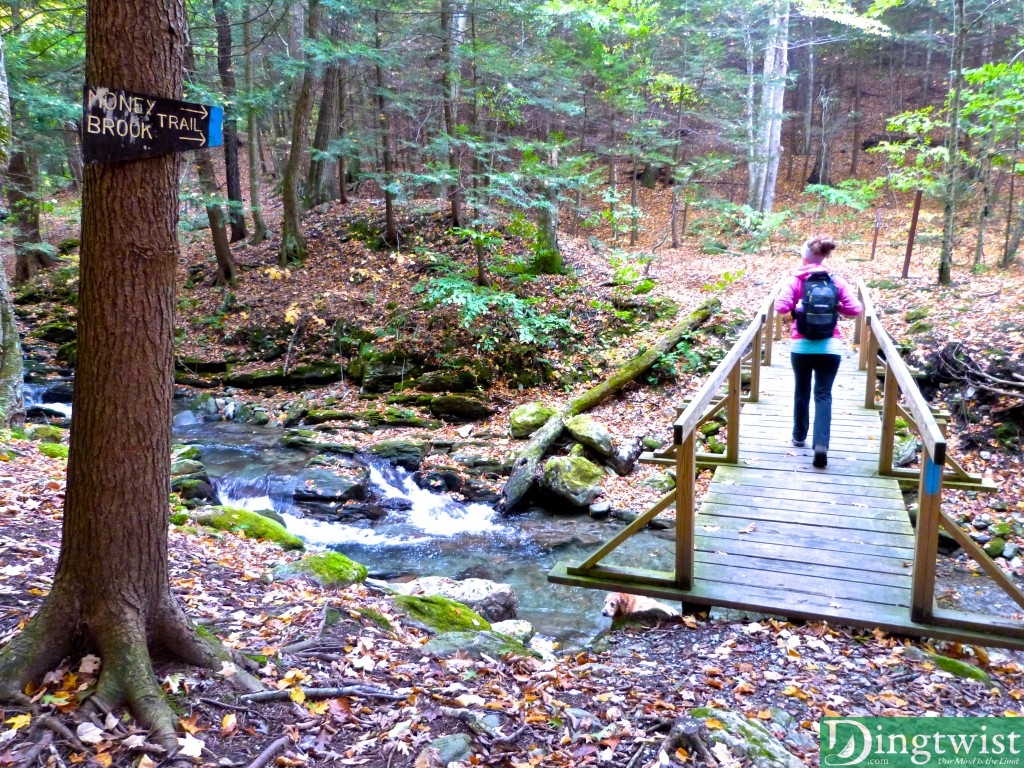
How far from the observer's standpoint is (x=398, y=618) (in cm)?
473

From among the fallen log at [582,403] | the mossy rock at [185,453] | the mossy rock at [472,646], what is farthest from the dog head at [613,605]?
the mossy rock at [185,453]

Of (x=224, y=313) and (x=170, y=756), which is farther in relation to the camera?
(x=224, y=313)

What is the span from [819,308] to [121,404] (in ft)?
18.9

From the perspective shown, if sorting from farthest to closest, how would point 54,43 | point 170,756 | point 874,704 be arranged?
1. point 54,43
2. point 874,704
3. point 170,756

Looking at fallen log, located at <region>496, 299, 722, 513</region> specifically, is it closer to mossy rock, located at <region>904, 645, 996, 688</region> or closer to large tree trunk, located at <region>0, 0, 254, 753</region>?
mossy rock, located at <region>904, 645, 996, 688</region>

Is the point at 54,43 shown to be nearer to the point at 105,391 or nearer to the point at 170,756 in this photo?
the point at 105,391

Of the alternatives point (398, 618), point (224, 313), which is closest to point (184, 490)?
point (398, 618)

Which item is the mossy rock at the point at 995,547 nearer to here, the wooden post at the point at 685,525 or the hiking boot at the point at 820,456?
the hiking boot at the point at 820,456

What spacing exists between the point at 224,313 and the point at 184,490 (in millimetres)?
9141

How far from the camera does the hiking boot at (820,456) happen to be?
266 inches

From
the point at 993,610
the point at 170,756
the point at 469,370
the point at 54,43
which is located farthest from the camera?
the point at 469,370

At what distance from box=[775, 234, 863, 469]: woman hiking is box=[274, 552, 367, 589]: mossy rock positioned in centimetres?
481

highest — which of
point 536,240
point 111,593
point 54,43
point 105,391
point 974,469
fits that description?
point 54,43

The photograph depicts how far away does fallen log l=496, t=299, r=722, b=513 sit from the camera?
1003 cm
